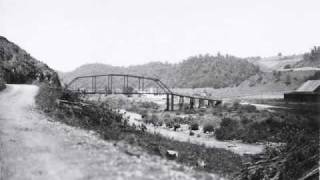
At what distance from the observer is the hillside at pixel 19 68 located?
150ft

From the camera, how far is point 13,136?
13.7m

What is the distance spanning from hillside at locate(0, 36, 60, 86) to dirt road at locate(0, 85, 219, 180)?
100 feet

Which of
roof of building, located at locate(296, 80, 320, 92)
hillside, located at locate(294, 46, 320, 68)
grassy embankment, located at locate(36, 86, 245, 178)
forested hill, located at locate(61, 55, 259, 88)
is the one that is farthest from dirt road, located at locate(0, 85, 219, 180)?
forested hill, located at locate(61, 55, 259, 88)

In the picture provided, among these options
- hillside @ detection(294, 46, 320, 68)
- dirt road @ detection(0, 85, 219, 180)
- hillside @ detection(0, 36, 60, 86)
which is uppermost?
hillside @ detection(294, 46, 320, 68)

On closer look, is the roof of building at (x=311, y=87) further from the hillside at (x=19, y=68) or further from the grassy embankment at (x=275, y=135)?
the hillside at (x=19, y=68)

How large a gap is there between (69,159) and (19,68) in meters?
40.3

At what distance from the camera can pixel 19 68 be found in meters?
47.8

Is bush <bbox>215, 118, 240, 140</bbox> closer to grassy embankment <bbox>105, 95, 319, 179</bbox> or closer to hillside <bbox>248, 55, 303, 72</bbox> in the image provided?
grassy embankment <bbox>105, 95, 319, 179</bbox>

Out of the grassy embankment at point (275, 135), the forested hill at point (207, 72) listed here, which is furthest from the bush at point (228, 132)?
the forested hill at point (207, 72)

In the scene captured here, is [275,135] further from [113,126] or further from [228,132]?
[113,126]

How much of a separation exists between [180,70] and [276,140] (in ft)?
438

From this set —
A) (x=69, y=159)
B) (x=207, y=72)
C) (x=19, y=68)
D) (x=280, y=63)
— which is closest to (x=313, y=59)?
(x=280, y=63)

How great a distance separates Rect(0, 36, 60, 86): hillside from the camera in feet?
150

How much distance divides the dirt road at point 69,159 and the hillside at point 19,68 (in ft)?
100
